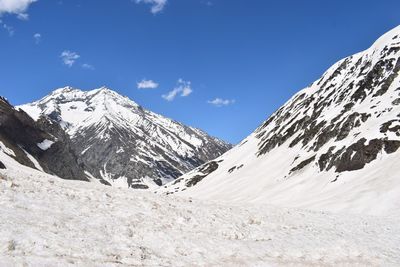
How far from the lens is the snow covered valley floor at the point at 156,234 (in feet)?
56.2

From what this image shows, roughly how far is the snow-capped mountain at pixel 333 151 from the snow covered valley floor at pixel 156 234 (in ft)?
125

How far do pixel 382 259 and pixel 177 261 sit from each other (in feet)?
32.3

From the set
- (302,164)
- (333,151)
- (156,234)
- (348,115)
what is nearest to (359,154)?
(333,151)

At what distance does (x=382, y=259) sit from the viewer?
22.2 metres

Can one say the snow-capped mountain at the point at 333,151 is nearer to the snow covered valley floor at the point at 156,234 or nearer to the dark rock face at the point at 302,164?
the dark rock face at the point at 302,164

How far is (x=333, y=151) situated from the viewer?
10106 centimetres

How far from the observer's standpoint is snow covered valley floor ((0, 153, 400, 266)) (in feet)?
56.2

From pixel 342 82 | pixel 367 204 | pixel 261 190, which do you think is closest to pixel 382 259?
pixel 367 204

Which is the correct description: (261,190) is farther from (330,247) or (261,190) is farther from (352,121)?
(330,247)

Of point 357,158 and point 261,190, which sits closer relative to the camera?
point 357,158

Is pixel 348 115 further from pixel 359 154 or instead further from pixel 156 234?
pixel 156 234

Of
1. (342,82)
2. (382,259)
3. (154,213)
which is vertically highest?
(342,82)

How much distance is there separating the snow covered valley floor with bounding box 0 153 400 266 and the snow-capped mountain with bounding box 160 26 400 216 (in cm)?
3816

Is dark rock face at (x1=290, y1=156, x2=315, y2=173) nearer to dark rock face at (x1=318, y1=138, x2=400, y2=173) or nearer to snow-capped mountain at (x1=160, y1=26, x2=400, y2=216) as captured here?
snow-capped mountain at (x1=160, y1=26, x2=400, y2=216)
